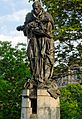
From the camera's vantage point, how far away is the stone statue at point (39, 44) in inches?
401

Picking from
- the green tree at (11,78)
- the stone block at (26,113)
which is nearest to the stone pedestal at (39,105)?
the stone block at (26,113)

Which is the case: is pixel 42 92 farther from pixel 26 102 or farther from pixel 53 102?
pixel 26 102

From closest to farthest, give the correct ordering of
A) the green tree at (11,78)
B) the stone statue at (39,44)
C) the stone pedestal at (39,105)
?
the stone pedestal at (39,105) → the stone statue at (39,44) → the green tree at (11,78)

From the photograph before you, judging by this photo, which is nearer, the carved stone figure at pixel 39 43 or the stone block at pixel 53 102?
the stone block at pixel 53 102

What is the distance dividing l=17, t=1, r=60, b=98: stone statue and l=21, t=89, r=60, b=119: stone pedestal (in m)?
0.35

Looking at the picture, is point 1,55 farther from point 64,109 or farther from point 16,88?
point 64,109

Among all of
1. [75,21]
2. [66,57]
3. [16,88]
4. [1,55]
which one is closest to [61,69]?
[66,57]

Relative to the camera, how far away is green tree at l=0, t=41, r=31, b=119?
3380 centimetres

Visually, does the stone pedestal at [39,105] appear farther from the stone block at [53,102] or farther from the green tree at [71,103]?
the green tree at [71,103]

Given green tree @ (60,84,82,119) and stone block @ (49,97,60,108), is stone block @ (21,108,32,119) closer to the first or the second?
stone block @ (49,97,60,108)

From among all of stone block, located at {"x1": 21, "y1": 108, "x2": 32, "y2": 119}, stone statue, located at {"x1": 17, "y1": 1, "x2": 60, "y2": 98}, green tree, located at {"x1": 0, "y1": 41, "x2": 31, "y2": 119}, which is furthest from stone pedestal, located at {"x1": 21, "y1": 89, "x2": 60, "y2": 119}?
green tree, located at {"x1": 0, "y1": 41, "x2": 31, "y2": 119}

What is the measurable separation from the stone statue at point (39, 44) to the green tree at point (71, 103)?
24012 mm

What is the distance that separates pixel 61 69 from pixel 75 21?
280 cm

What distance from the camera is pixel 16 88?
34094mm
